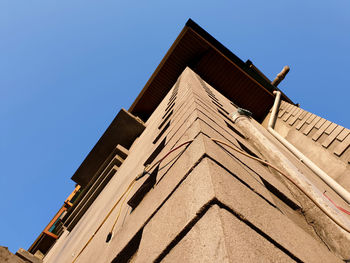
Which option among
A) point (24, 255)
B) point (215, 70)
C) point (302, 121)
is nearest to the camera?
point (24, 255)

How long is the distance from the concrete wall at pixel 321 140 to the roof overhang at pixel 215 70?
2.05 meters

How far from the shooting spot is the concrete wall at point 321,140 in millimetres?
5219

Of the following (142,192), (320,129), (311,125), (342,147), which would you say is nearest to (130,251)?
Result: (142,192)

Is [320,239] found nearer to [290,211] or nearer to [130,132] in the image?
[290,211]

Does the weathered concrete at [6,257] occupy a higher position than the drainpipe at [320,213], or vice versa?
the drainpipe at [320,213]

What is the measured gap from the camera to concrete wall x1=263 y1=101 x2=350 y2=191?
17.1ft

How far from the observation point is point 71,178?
1066cm

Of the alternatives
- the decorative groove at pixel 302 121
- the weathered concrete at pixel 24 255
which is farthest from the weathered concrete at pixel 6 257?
the decorative groove at pixel 302 121

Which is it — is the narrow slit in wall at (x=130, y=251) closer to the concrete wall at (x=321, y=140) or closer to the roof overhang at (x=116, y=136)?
the concrete wall at (x=321, y=140)

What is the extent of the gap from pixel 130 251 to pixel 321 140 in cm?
575

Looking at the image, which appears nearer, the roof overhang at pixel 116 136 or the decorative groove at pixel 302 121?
the decorative groove at pixel 302 121

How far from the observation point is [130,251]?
1.79m

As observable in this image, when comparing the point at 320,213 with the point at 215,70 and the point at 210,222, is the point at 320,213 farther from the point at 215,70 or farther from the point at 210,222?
the point at 215,70

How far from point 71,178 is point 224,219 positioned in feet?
34.9
